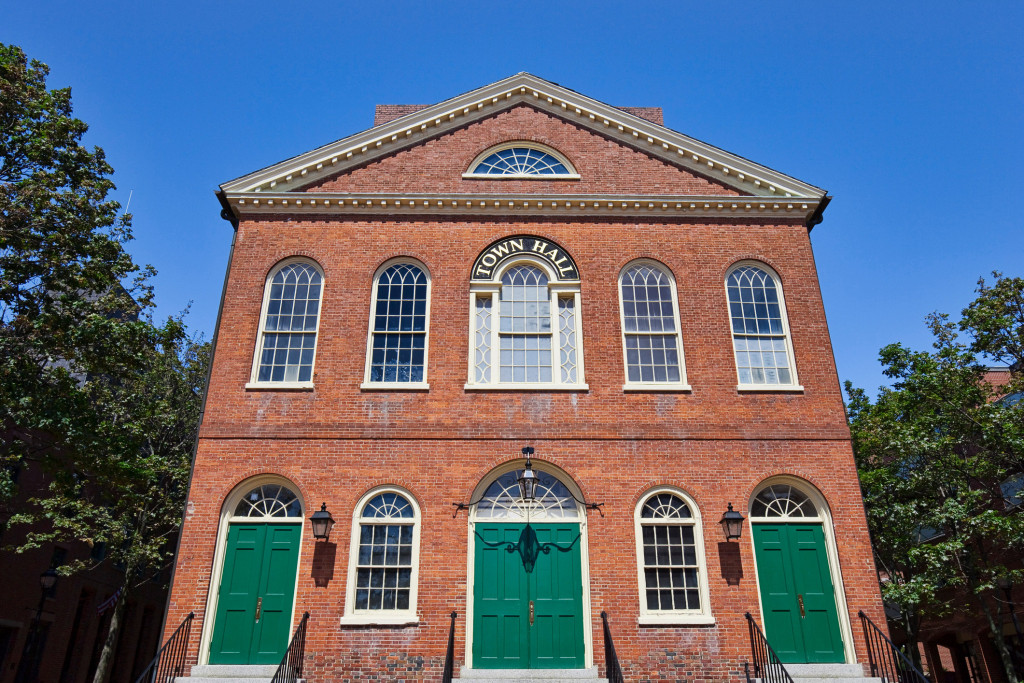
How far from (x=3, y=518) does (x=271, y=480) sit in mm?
12453

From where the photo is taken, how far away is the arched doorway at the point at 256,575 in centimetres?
1061

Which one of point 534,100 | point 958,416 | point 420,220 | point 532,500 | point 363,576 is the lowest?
point 363,576

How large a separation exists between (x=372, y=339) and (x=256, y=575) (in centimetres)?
444

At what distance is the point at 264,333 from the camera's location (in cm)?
1276

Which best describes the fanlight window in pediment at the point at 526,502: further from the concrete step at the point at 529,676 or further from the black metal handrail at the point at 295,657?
the black metal handrail at the point at 295,657

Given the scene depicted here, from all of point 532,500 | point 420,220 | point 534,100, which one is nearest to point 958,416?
point 532,500

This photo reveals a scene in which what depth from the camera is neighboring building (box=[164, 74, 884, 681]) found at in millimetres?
10789

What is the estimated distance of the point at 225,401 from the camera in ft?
39.7

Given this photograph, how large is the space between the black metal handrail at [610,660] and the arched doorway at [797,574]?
2593 mm

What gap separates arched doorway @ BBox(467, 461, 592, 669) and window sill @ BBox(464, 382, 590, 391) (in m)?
1.38

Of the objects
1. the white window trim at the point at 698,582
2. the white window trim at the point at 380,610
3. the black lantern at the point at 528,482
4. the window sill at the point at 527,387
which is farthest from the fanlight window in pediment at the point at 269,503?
the white window trim at the point at 698,582

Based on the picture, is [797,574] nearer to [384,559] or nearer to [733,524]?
Result: [733,524]

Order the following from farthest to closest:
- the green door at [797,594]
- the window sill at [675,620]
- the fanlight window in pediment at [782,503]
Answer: the fanlight window in pediment at [782,503] → the green door at [797,594] → the window sill at [675,620]

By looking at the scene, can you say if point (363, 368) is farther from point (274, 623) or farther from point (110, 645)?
point (110, 645)
